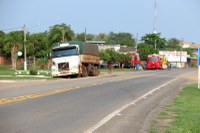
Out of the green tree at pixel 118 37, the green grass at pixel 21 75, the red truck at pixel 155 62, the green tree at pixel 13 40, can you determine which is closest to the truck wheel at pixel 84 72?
the green grass at pixel 21 75

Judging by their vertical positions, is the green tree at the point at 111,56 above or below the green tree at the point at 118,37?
below

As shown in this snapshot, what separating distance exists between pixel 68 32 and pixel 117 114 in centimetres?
7474

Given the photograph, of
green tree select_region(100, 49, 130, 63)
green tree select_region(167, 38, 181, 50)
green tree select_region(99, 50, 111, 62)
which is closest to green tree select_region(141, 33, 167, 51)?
green tree select_region(167, 38, 181, 50)

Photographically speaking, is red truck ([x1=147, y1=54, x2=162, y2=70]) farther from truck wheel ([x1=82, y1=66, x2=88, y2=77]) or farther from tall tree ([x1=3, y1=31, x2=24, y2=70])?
truck wheel ([x1=82, y1=66, x2=88, y2=77])

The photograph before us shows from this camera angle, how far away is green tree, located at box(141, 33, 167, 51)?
151 m

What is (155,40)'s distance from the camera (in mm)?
150875

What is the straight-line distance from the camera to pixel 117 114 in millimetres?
14211

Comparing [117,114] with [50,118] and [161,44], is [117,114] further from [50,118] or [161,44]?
[161,44]

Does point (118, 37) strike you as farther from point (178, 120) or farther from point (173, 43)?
point (178, 120)

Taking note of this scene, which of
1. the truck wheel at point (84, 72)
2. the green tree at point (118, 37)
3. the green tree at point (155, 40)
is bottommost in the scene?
the truck wheel at point (84, 72)

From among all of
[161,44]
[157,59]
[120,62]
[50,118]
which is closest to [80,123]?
[50,118]

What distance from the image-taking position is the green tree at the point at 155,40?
150875mm

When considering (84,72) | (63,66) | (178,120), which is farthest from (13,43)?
(178,120)

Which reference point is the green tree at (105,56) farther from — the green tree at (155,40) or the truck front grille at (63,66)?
the green tree at (155,40)
